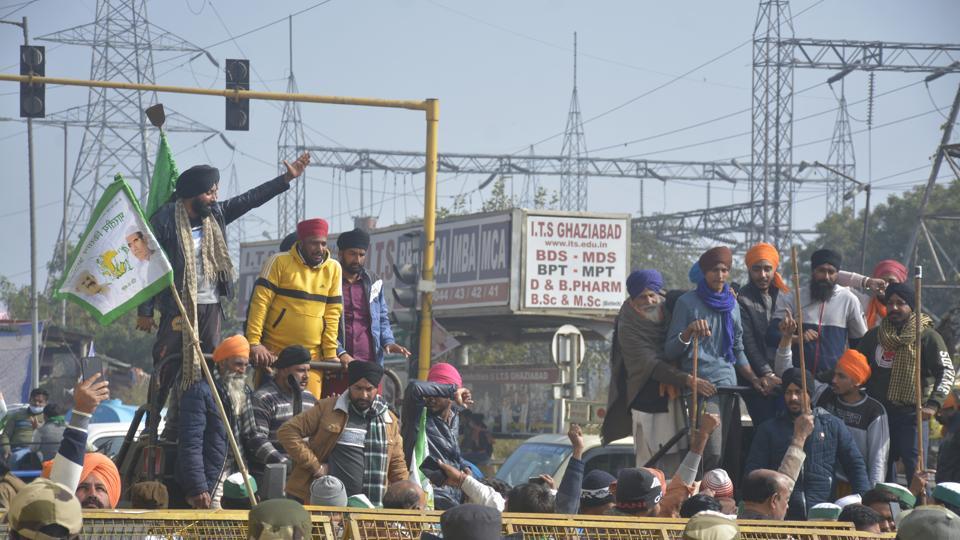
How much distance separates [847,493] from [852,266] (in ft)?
194

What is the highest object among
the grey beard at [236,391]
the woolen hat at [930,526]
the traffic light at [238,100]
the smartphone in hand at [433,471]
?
the traffic light at [238,100]

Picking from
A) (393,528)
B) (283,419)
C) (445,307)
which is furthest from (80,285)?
(445,307)

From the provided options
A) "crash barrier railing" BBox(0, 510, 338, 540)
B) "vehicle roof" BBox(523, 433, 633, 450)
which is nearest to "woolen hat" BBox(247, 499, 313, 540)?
"crash barrier railing" BBox(0, 510, 338, 540)

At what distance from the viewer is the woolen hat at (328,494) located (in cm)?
719

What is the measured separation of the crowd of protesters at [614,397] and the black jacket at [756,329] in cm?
1

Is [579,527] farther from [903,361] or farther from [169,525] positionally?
[903,361]

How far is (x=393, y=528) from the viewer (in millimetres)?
5719

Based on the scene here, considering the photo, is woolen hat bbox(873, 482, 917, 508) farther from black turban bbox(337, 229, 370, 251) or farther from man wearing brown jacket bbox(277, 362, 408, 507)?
black turban bbox(337, 229, 370, 251)

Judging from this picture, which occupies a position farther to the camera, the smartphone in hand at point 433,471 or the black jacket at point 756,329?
the black jacket at point 756,329

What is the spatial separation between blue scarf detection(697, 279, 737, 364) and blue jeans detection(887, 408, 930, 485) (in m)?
1.12

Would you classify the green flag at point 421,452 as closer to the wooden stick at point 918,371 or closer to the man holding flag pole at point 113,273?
the man holding flag pole at point 113,273

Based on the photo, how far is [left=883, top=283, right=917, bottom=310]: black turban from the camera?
10.0m

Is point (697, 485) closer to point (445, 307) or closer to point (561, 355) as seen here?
point (561, 355)

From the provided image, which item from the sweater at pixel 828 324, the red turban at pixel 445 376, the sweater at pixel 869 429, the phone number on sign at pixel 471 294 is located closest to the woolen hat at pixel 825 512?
the sweater at pixel 869 429
